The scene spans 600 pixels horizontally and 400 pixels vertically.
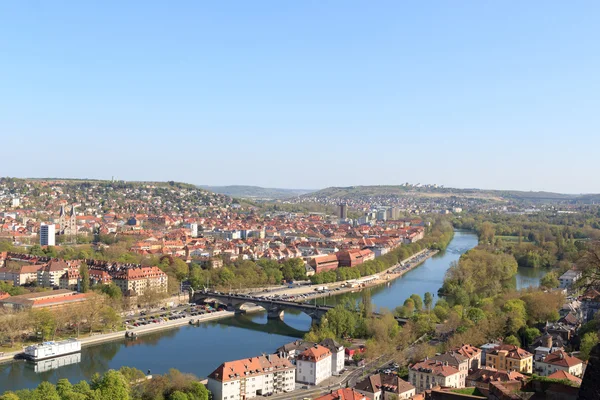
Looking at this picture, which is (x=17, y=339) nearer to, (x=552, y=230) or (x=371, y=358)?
(x=371, y=358)

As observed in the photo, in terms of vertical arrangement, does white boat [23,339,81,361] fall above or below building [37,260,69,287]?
below

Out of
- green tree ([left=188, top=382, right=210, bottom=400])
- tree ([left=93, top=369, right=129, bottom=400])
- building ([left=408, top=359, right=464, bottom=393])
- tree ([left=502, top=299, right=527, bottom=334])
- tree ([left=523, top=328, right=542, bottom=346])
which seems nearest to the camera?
tree ([left=93, top=369, right=129, bottom=400])

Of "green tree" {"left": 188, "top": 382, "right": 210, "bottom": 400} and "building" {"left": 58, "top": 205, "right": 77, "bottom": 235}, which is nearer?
"green tree" {"left": 188, "top": 382, "right": 210, "bottom": 400}

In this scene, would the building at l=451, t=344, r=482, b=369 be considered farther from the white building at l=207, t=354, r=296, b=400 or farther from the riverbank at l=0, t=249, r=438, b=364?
the riverbank at l=0, t=249, r=438, b=364

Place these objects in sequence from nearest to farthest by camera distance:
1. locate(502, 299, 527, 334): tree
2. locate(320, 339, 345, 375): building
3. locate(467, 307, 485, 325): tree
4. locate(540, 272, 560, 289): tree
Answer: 1. locate(320, 339, 345, 375): building
2. locate(502, 299, 527, 334): tree
3. locate(467, 307, 485, 325): tree
4. locate(540, 272, 560, 289): tree

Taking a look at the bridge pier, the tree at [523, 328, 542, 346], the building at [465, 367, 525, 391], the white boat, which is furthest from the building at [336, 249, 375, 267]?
the building at [465, 367, 525, 391]

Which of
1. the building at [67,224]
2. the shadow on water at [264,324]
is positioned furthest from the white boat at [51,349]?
the building at [67,224]

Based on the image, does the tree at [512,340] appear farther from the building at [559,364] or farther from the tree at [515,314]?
the building at [559,364]

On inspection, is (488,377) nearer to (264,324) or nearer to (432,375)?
(432,375)
